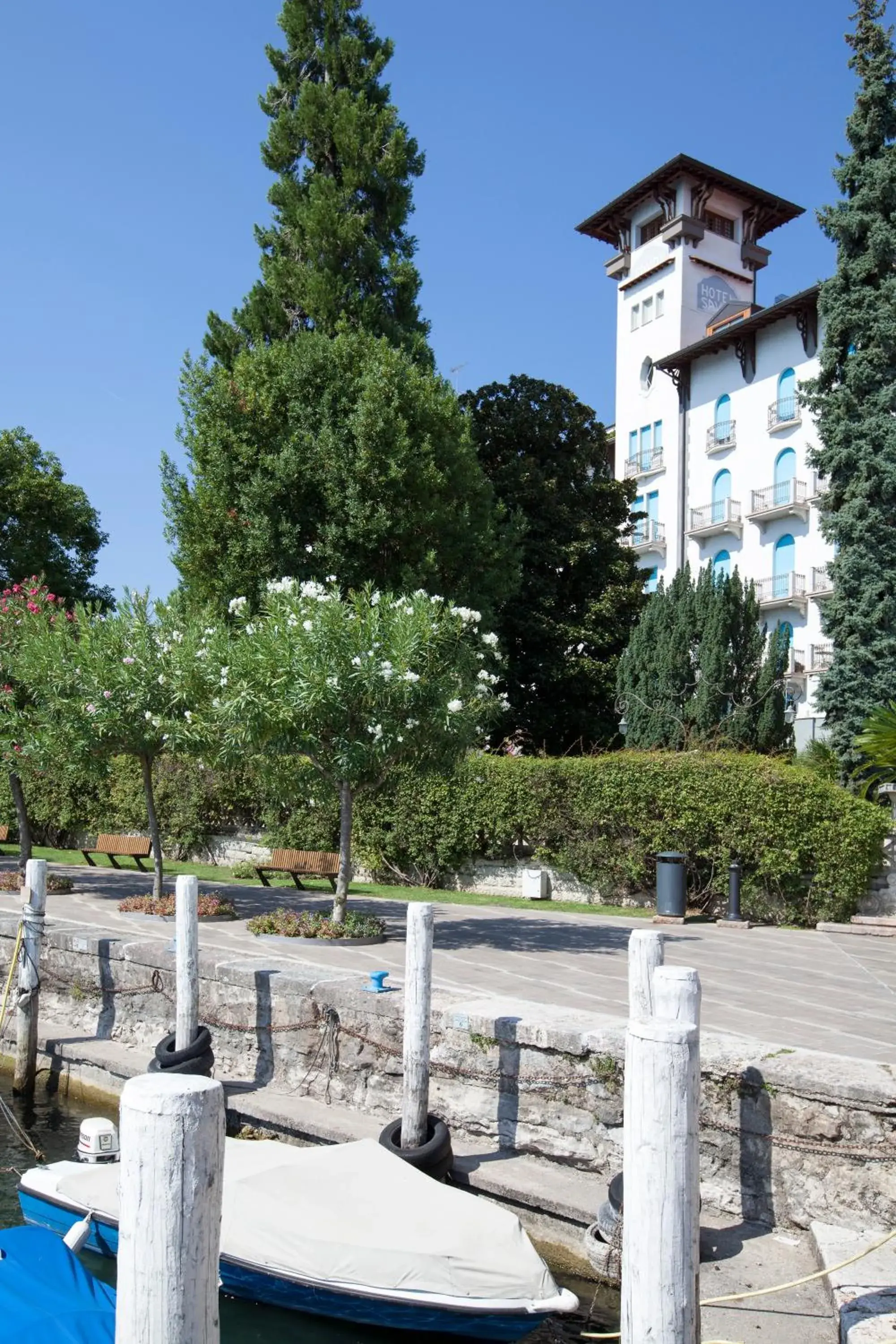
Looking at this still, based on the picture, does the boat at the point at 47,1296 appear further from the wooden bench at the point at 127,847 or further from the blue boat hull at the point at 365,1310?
the wooden bench at the point at 127,847

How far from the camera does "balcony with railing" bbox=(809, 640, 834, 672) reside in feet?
102

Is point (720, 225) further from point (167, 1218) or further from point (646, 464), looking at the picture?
point (167, 1218)

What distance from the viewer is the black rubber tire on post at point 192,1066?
8266 mm

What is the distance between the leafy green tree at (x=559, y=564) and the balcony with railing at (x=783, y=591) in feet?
17.2

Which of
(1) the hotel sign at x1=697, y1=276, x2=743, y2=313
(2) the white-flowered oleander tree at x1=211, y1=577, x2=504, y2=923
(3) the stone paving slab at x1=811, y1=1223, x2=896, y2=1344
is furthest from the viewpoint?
(1) the hotel sign at x1=697, y1=276, x2=743, y2=313

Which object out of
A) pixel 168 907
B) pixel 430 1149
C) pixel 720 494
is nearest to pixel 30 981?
pixel 168 907

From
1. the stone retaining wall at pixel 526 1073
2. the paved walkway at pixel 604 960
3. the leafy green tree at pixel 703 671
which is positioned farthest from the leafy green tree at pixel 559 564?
the stone retaining wall at pixel 526 1073

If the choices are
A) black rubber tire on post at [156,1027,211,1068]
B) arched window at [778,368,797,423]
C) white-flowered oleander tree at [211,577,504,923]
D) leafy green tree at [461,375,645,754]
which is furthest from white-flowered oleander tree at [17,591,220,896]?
arched window at [778,368,797,423]

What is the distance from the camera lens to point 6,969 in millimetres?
11992

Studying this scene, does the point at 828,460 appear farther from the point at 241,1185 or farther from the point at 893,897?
the point at 241,1185

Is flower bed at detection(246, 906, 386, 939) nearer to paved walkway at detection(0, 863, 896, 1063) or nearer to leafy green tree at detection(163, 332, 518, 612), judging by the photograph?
paved walkway at detection(0, 863, 896, 1063)

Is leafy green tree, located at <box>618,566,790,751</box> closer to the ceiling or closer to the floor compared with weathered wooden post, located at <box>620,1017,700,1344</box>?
closer to the ceiling

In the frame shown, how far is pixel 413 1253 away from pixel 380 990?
2841 millimetres

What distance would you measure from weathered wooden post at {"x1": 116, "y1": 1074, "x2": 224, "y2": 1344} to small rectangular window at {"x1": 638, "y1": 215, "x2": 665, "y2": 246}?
39994 millimetres
